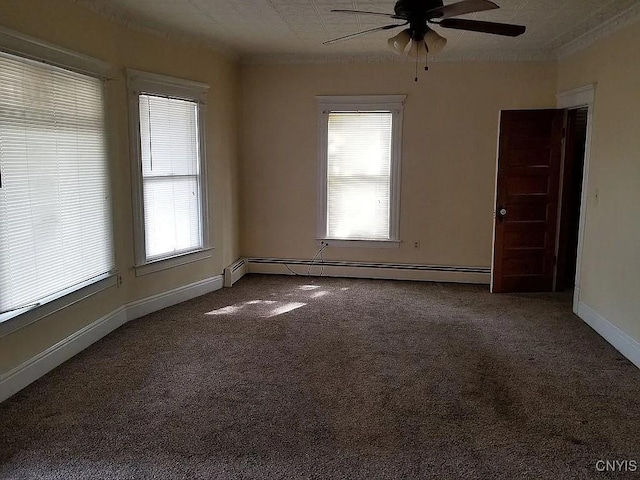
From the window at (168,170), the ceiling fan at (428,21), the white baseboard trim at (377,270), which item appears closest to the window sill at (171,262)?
the window at (168,170)

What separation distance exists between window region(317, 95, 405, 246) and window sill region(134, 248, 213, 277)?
1.55m

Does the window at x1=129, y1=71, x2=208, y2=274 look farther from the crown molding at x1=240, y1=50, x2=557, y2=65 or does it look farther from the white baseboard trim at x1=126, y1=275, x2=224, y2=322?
the crown molding at x1=240, y1=50, x2=557, y2=65

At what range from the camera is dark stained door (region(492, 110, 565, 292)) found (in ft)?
17.9

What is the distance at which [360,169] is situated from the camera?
618 centimetres

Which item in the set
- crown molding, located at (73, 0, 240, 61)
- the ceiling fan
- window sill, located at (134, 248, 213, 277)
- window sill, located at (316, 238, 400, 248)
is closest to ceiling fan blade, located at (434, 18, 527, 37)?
the ceiling fan

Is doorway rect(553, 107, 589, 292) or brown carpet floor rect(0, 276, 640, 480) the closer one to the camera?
brown carpet floor rect(0, 276, 640, 480)

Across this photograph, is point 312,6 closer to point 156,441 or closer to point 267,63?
point 267,63

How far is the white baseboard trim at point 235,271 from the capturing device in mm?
5941

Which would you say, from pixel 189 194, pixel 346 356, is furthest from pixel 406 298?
pixel 189 194

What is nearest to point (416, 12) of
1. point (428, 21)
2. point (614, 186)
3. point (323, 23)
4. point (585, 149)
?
point (428, 21)

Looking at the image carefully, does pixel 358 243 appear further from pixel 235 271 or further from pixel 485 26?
pixel 485 26

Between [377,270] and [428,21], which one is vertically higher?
[428,21]

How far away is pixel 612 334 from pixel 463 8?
295 centimetres

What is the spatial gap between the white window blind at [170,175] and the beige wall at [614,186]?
3.83m
